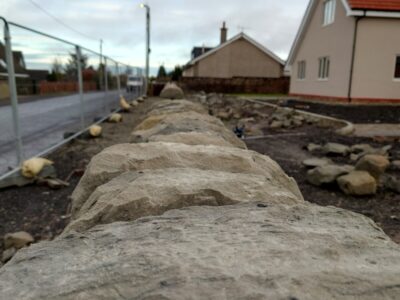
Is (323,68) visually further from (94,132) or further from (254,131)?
(94,132)

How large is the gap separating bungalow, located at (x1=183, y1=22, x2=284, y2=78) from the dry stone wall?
3691 centimetres

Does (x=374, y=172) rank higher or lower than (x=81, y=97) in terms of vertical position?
lower

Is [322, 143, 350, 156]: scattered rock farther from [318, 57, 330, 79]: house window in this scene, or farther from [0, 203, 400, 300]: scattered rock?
[318, 57, 330, 79]: house window

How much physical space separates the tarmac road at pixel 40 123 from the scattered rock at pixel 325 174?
4020mm

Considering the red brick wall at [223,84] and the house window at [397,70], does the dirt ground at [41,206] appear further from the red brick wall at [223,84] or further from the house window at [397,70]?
the red brick wall at [223,84]

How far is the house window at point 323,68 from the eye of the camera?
20328 mm

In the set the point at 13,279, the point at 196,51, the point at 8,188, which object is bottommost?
the point at 8,188

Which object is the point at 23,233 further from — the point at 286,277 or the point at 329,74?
the point at 329,74

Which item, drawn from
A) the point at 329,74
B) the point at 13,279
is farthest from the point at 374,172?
the point at 329,74

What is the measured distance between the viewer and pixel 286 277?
1314mm

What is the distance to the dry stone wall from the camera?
1.29 meters

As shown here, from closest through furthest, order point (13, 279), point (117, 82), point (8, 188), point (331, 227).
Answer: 1. point (13, 279)
2. point (331, 227)
3. point (8, 188)
4. point (117, 82)

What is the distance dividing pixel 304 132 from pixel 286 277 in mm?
9543

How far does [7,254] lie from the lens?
3.41m
